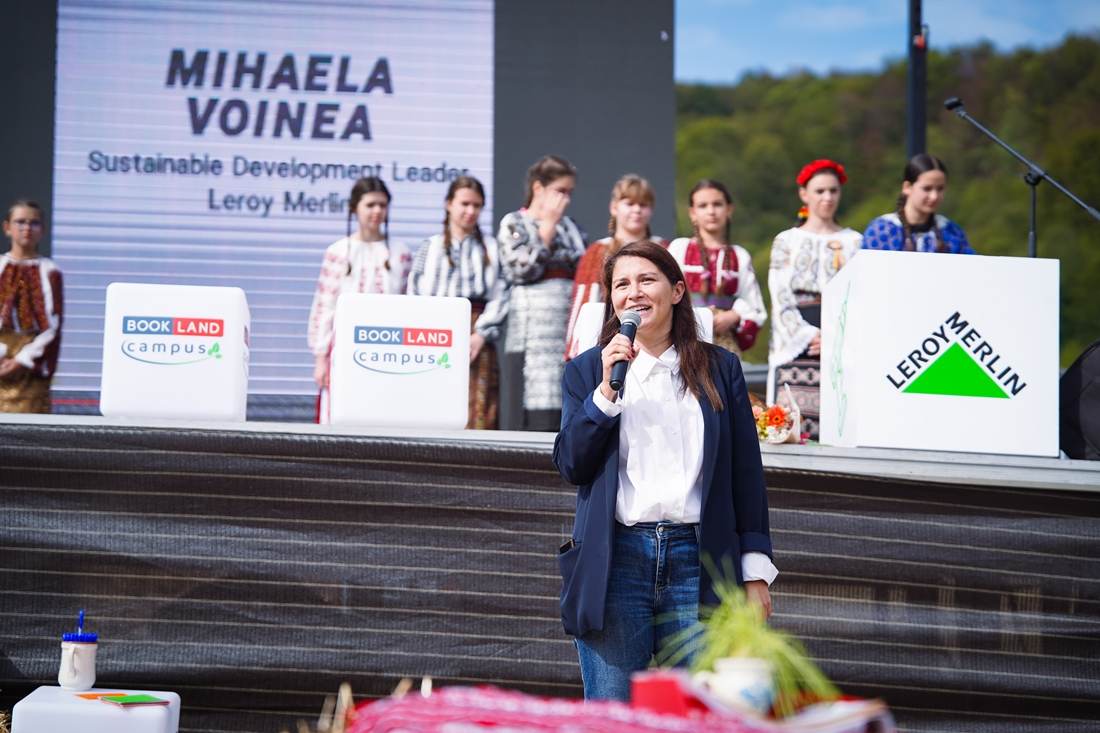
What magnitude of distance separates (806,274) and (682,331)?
2.76 metres

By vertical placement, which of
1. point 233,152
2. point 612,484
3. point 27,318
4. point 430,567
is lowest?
point 430,567

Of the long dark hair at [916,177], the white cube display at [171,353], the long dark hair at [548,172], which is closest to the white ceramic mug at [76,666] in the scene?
the white cube display at [171,353]

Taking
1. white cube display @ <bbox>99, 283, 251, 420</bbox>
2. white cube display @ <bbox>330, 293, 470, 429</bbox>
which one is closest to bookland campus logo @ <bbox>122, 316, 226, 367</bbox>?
white cube display @ <bbox>99, 283, 251, 420</bbox>

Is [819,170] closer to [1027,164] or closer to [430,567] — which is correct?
[1027,164]

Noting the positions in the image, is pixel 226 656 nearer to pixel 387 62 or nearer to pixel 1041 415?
pixel 1041 415

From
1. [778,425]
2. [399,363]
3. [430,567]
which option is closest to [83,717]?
[430,567]

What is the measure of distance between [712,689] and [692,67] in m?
30.1

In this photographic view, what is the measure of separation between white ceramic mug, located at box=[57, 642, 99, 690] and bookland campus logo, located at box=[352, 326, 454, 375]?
1.14m

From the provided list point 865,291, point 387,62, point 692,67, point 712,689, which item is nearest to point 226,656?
point 865,291

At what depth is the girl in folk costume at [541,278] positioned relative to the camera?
5.69m

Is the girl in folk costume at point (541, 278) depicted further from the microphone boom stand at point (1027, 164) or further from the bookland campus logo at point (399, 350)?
the microphone boom stand at point (1027, 164)

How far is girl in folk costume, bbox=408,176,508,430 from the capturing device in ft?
18.7

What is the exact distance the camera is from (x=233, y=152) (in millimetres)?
7305

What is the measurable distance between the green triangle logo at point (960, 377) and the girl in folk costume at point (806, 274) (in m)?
1.30
